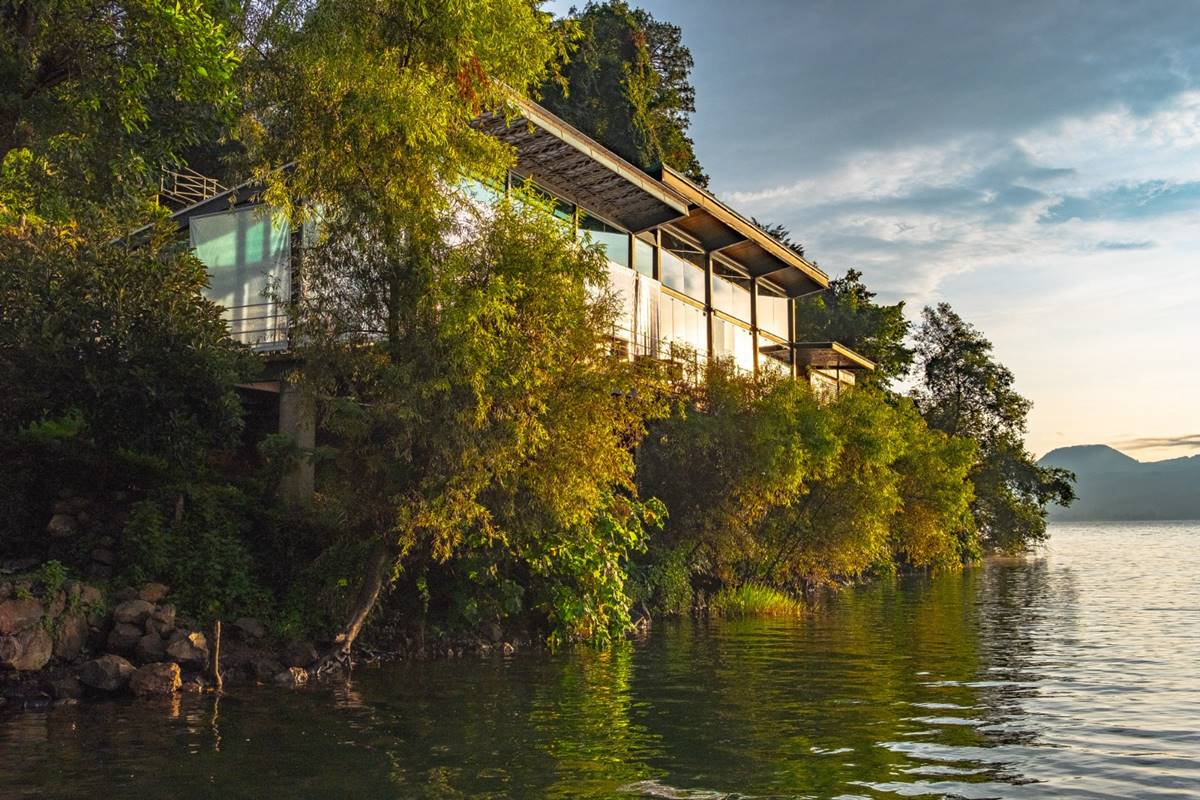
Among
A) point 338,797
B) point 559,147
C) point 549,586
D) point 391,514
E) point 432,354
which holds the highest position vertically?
point 559,147

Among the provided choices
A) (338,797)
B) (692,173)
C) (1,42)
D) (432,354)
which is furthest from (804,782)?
(692,173)

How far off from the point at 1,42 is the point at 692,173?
5583cm

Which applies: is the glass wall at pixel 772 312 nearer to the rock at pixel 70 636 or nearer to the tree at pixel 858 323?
the tree at pixel 858 323

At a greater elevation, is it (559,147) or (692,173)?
(692,173)

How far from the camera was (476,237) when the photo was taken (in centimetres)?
1925

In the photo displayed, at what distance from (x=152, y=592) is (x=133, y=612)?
939 millimetres

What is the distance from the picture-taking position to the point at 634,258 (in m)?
34.9

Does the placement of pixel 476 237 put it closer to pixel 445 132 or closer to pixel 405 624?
pixel 445 132

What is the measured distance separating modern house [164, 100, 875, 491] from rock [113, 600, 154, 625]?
4.04 meters

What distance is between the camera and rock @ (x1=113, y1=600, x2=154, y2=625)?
17922 mm

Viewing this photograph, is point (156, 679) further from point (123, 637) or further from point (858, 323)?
point (858, 323)

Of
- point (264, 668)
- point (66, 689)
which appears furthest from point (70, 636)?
point (264, 668)

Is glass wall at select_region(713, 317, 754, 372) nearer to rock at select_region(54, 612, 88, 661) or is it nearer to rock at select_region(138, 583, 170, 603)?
rock at select_region(138, 583, 170, 603)

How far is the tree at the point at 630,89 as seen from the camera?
57594 millimetres
